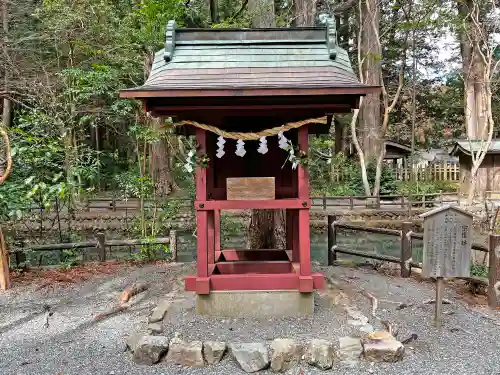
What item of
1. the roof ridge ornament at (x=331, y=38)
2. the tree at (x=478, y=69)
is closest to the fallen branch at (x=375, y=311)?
the roof ridge ornament at (x=331, y=38)

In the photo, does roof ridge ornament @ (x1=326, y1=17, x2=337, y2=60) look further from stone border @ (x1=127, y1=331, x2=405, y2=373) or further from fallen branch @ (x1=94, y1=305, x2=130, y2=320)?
fallen branch @ (x1=94, y1=305, x2=130, y2=320)

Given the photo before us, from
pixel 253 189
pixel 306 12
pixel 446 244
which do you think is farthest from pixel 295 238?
pixel 306 12

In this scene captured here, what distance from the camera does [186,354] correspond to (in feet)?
12.0

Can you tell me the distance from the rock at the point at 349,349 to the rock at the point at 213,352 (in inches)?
43.9

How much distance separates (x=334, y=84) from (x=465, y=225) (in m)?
2.20

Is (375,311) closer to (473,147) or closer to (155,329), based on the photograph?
(155,329)

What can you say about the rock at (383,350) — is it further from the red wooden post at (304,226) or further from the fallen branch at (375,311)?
the red wooden post at (304,226)

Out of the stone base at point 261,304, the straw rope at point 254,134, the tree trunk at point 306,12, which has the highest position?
the tree trunk at point 306,12

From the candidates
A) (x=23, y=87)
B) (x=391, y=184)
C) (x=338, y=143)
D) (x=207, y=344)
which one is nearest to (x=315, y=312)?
(x=207, y=344)

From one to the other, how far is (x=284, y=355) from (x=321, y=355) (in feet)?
1.12

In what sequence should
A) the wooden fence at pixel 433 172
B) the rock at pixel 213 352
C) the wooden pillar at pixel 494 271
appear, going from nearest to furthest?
the rock at pixel 213 352 < the wooden pillar at pixel 494 271 < the wooden fence at pixel 433 172

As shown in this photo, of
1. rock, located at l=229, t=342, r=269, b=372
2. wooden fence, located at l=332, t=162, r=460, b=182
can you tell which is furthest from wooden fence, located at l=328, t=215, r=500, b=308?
wooden fence, located at l=332, t=162, r=460, b=182

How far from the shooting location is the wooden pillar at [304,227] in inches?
176

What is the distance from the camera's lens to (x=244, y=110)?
4.37 meters
